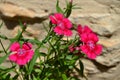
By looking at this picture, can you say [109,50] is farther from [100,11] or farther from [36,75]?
[36,75]

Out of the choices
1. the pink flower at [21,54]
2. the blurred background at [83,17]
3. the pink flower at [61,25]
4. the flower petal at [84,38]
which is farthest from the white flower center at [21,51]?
the blurred background at [83,17]

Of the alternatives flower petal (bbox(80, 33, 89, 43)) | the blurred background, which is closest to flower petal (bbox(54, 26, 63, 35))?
flower petal (bbox(80, 33, 89, 43))

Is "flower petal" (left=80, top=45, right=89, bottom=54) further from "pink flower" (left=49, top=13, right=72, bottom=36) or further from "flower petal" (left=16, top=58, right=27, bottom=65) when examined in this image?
"flower petal" (left=16, top=58, right=27, bottom=65)

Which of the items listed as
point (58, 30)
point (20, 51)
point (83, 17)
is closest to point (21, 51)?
point (20, 51)

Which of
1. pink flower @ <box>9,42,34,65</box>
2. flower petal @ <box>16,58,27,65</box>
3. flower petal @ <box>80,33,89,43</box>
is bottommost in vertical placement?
flower petal @ <box>16,58,27,65</box>

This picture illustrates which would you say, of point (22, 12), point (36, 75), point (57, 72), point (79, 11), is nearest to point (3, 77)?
point (36, 75)

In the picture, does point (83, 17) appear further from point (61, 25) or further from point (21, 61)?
point (21, 61)
